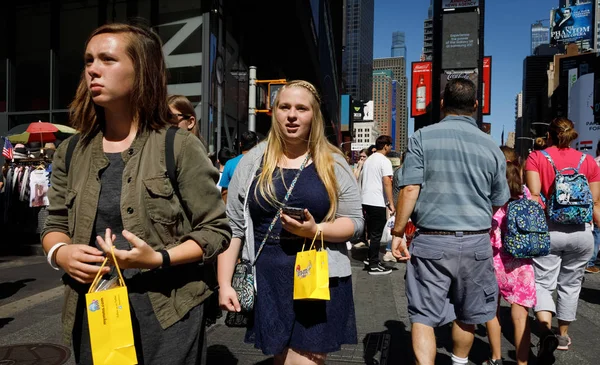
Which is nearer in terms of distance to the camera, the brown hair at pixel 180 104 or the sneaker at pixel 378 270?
Answer: the brown hair at pixel 180 104

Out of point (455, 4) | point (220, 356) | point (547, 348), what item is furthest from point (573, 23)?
point (220, 356)

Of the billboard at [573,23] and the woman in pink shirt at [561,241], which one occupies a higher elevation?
the billboard at [573,23]

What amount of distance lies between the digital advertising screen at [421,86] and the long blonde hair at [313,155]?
240 ft

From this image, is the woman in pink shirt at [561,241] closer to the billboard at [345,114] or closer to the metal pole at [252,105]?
the metal pole at [252,105]

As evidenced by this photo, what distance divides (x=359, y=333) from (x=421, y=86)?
238 ft

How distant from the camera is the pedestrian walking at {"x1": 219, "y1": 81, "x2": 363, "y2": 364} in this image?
251cm

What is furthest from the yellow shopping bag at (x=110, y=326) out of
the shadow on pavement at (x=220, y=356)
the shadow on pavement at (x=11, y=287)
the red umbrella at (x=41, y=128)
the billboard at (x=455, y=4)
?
the billboard at (x=455, y=4)

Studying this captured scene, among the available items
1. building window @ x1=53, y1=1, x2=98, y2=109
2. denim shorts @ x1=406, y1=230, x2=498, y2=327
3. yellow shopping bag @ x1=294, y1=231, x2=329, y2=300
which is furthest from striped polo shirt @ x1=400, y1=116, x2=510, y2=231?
building window @ x1=53, y1=1, x2=98, y2=109

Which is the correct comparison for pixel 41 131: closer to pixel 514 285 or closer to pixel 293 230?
pixel 293 230

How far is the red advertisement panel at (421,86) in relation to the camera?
237 ft

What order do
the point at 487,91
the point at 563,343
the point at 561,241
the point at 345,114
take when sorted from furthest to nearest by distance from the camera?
the point at 345,114
the point at 487,91
the point at 563,343
the point at 561,241

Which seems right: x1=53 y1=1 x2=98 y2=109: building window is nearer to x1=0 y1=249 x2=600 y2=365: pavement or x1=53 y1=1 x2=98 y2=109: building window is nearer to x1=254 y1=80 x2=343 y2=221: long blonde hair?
x1=0 y1=249 x2=600 y2=365: pavement

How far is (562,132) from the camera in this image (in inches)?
167

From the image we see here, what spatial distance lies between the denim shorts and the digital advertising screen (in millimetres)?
72755
